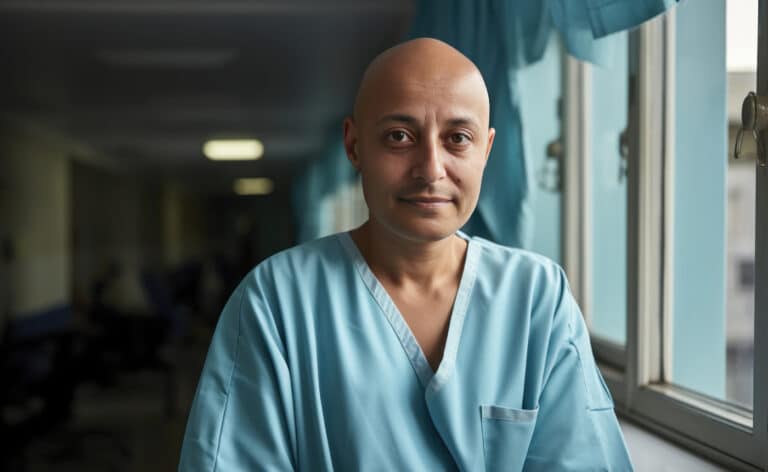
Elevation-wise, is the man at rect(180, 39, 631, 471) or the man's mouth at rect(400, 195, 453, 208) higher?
the man's mouth at rect(400, 195, 453, 208)

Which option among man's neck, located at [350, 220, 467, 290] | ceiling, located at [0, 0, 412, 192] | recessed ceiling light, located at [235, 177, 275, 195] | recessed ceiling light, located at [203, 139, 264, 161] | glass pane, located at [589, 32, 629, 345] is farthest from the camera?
recessed ceiling light, located at [235, 177, 275, 195]

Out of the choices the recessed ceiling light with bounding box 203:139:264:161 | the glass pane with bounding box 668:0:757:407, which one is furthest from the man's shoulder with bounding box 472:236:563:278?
the recessed ceiling light with bounding box 203:139:264:161

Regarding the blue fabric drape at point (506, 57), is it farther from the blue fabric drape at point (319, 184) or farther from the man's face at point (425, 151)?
the blue fabric drape at point (319, 184)

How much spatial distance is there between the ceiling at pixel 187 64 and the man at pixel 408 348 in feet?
7.50

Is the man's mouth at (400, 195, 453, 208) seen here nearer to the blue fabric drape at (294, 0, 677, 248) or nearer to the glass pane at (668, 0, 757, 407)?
the blue fabric drape at (294, 0, 677, 248)

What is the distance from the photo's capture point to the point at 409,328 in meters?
0.90

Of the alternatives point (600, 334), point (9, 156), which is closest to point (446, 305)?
point (600, 334)

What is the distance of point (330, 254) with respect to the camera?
95 centimetres

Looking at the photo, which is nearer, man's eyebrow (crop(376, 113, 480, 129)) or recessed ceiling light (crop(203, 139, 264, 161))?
man's eyebrow (crop(376, 113, 480, 129))

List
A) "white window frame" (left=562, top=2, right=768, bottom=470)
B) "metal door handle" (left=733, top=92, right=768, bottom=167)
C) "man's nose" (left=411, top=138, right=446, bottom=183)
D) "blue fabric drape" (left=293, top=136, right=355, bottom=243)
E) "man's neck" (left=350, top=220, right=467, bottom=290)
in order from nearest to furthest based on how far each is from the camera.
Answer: "man's nose" (left=411, top=138, right=446, bottom=183) < "man's neck" (left=350, top=220, right=467, bottom=290) < "metal door handle" (left=733, top=92, right=768, bottom=167) < "white window frame" (left=562, top=2, right=768, bottom=470) < "blue fabric drape" (left=293, top=136, right=355, bottom=243)

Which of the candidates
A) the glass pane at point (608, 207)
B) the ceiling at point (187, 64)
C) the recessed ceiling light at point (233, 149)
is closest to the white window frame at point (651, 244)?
the glass pane at point (608, 207)

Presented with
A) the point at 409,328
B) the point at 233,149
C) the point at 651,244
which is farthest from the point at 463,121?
the point at 233,149

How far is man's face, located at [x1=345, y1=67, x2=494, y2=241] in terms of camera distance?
83cm

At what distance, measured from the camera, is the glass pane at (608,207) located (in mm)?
2029
